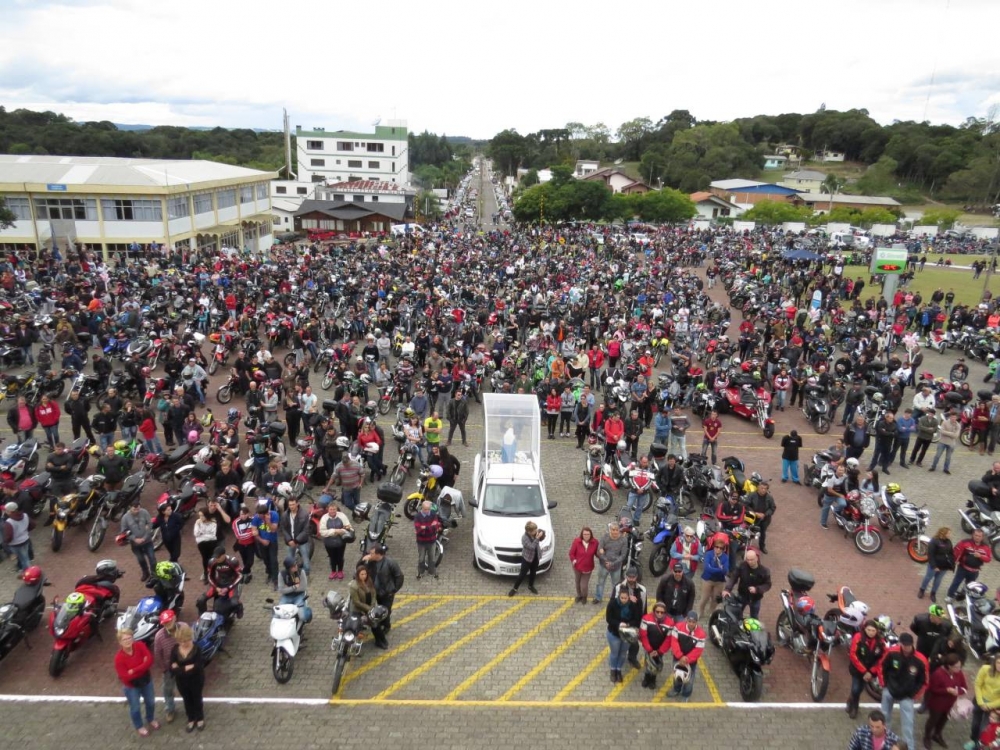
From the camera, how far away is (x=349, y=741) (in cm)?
725

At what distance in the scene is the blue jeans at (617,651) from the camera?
8117 mm

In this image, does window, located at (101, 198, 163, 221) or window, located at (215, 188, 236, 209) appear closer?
window, located at (101, 198, 163, 221)

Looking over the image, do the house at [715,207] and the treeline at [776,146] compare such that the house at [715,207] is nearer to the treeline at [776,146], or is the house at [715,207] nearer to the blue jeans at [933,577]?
the treeline at [776,146]

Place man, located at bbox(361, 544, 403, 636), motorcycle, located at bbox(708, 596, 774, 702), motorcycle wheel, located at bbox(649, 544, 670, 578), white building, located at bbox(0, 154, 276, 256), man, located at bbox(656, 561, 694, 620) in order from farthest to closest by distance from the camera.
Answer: white building, located at bbox(0, 154, 276, 256) → motorcycle wheel, located at bbox(649, 544, 670, 578) → man, located at bbox(361, 544, 403, 636) → man, located at bbox(656, 561, 694, 620) → motorcycle, located at bbox(708, 596, 774, 702)

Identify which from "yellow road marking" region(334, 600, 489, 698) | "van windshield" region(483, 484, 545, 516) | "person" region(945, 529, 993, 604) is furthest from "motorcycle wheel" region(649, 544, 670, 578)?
"person" region(945, 529, 993, 604)

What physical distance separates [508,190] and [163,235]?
94971 millimetres

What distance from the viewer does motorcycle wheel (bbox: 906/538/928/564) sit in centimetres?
1111

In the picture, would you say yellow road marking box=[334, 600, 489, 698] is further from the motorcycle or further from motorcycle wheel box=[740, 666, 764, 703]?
motorcycle wheel box=[740, 666, 764, 703]

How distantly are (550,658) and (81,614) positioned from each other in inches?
238

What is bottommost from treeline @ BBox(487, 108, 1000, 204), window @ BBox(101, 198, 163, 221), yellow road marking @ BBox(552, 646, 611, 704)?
yellow road marking @ BBox(552, 646, 611, 704)

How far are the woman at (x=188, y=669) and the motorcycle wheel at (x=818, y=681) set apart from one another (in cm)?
739

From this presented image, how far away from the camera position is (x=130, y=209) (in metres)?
37.4

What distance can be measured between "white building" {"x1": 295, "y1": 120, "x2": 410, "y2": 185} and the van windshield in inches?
3318

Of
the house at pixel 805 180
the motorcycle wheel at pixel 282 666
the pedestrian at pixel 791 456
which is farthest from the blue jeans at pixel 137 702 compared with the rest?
the house at pixel 805 180
